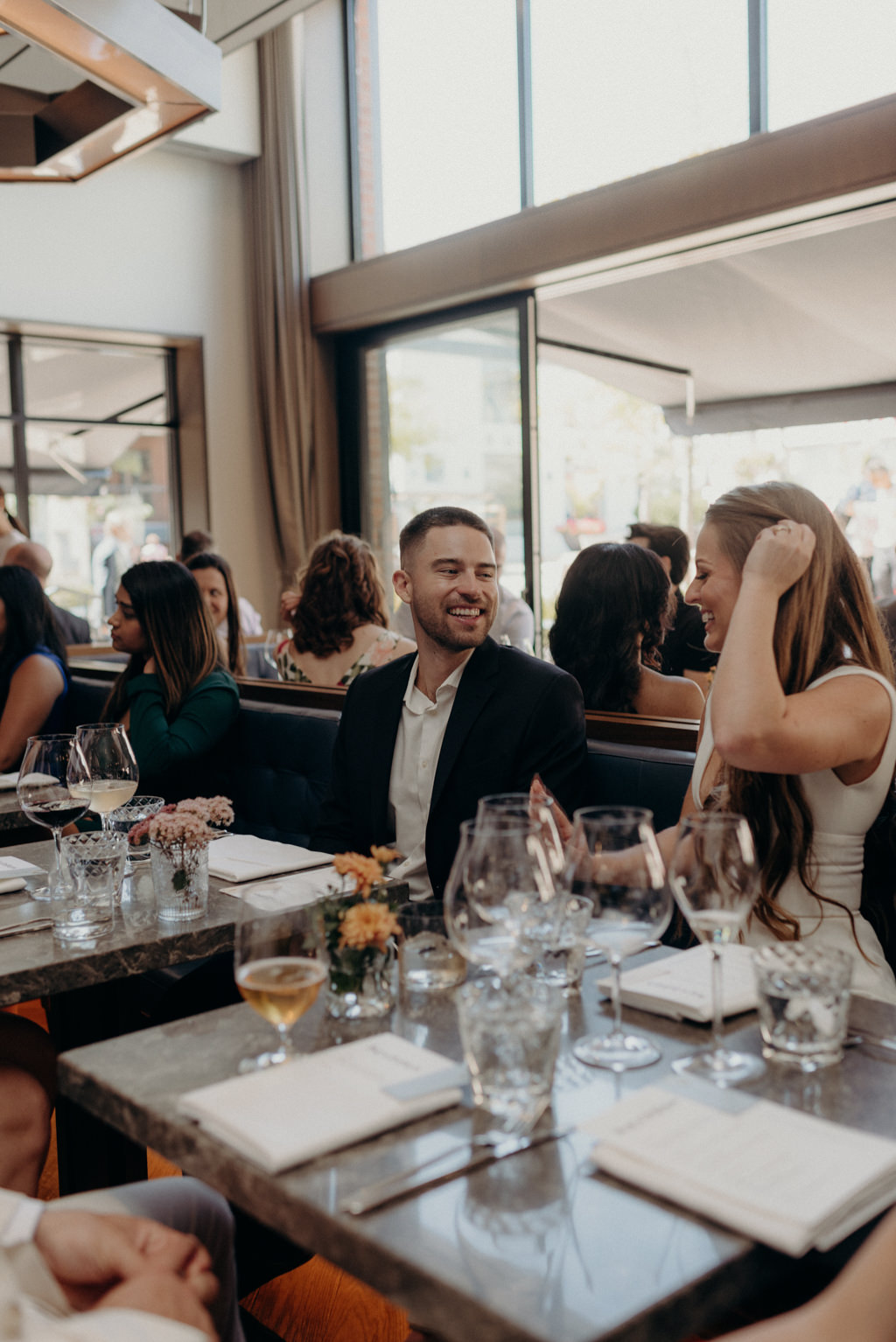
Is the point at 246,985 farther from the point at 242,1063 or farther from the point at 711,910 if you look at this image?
the point at 711,910

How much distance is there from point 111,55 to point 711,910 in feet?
7.63

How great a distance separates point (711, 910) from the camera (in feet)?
3.73

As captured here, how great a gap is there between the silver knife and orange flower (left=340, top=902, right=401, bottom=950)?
30 cm

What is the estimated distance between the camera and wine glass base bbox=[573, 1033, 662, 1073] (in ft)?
3.75

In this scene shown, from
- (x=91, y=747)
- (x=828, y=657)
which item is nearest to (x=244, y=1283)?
(x=91, y=747)

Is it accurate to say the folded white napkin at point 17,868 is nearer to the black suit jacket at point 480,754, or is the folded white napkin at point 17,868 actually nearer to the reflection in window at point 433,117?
the black suit jacket at point 480,754

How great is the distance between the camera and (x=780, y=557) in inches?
68.1

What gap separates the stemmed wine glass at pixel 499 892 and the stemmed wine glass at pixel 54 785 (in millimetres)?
891

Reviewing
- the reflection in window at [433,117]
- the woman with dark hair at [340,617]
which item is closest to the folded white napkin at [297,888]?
the woman with dark hair at [340,617]

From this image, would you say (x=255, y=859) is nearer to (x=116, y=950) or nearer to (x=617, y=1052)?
(x=116, y=950)

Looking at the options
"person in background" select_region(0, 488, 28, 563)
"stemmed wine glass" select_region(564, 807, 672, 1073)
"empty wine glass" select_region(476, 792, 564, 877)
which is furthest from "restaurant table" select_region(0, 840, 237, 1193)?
"person in background" select_region(0, 488, 28, 563)

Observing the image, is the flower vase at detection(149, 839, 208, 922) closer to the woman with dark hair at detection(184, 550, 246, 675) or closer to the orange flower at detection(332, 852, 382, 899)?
the orange flower at detection(332, 852, 382, 899)

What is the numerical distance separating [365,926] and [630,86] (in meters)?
6.32

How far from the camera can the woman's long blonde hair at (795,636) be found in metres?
1.67
